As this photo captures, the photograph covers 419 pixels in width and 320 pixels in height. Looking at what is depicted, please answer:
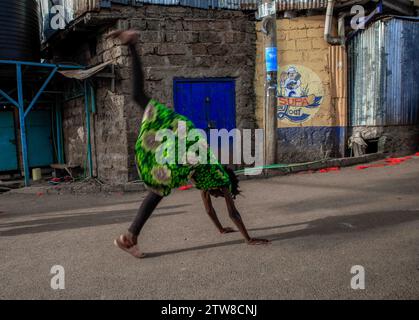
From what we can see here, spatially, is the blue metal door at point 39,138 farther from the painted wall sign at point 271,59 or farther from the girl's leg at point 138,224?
the girl's leg at point 138,224

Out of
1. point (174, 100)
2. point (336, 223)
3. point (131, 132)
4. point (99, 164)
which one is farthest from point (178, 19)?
point (336, 223)

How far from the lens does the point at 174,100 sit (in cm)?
848

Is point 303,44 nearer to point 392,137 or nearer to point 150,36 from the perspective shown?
point 392,137

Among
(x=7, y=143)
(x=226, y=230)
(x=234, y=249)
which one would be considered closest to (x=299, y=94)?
(x=226, y=230)

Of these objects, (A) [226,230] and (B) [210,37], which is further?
(B) [210,37]

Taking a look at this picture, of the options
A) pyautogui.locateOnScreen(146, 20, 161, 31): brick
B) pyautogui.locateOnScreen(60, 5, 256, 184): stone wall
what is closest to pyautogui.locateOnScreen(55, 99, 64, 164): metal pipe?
Result: pyautogui.locateOnScreen(60, 5, 256, 184): stone wall

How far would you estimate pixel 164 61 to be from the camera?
8312 millimetres

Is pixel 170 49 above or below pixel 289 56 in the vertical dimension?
above

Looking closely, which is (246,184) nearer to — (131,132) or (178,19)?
(131,132)

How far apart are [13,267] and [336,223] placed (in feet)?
10.7

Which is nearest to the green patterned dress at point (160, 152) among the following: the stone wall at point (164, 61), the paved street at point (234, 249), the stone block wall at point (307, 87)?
the paved street at point (234, 249)

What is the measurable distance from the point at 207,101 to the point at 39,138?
258 inches

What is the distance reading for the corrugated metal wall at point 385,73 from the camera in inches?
348

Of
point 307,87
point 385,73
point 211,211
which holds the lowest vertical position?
point 211,211
